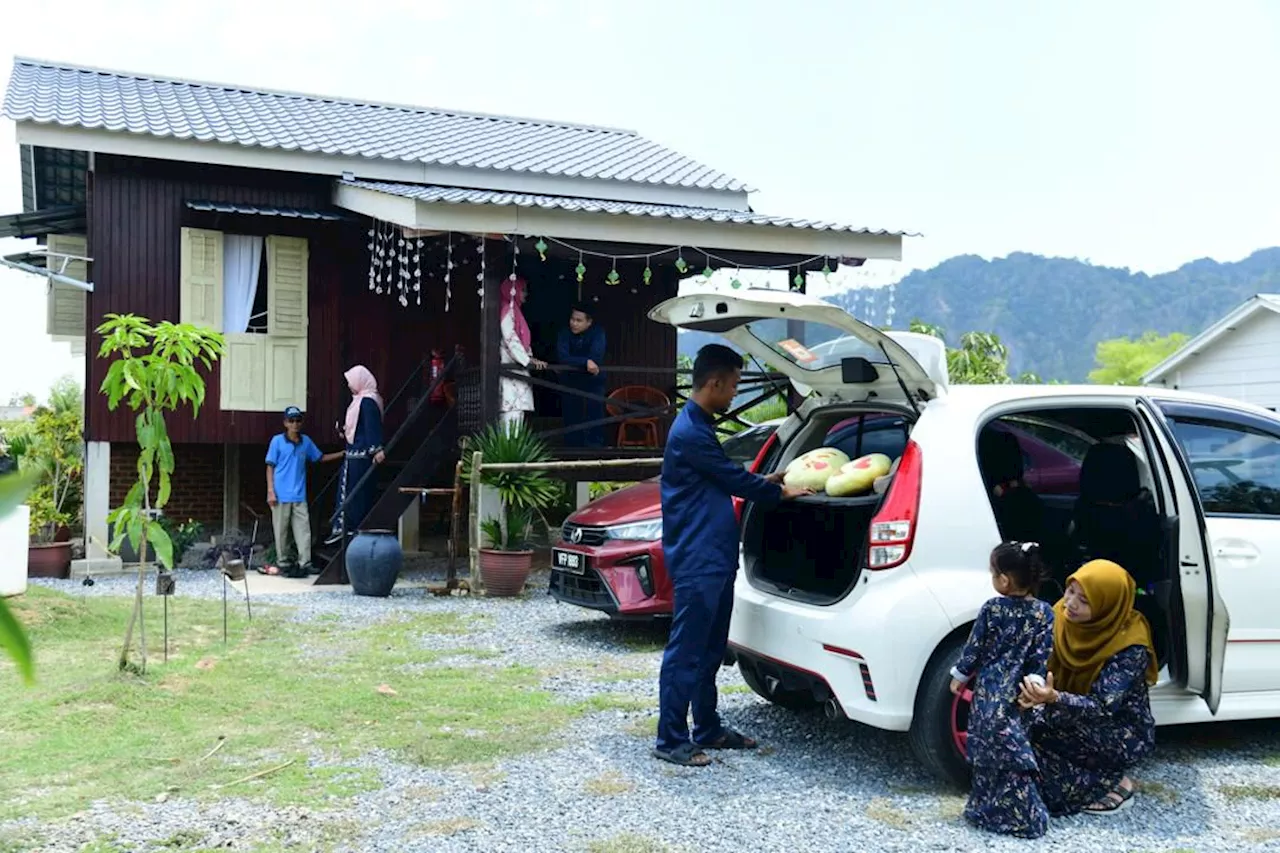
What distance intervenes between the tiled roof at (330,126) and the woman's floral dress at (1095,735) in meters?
10.5

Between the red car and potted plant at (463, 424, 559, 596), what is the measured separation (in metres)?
1.92

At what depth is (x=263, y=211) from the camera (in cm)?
1246

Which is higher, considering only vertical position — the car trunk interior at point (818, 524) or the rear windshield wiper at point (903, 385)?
the rear windshield wiper at point (903, 385)

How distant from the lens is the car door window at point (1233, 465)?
510 cm

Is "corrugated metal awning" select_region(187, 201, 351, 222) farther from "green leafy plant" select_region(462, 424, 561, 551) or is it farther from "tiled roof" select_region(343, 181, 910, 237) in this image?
"green leafy plant" select_region(462, 424, 561, 551)

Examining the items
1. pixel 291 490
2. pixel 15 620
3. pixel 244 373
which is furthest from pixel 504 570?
pixel 15 620

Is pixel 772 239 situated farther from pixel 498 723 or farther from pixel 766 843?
pixel 766 843

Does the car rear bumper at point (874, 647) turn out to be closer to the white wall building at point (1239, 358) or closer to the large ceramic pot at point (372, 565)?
the large ceramic pot at point (372, 565)

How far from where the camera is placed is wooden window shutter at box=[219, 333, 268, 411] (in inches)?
500

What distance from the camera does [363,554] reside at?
1027cm

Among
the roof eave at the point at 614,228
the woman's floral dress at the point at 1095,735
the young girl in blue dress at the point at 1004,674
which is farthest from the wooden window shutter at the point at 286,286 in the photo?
the woman's floral dress at the point at 1095,735

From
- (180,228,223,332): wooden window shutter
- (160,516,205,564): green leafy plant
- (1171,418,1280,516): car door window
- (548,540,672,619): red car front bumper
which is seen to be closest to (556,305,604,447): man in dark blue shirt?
(180,228,223,332): wooden window shutter

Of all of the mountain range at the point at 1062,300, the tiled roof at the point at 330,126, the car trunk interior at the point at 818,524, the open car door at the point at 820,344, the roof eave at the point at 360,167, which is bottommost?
the car trunk interior at the point at 818,524

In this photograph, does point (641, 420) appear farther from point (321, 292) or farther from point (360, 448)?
point (321, 292)
